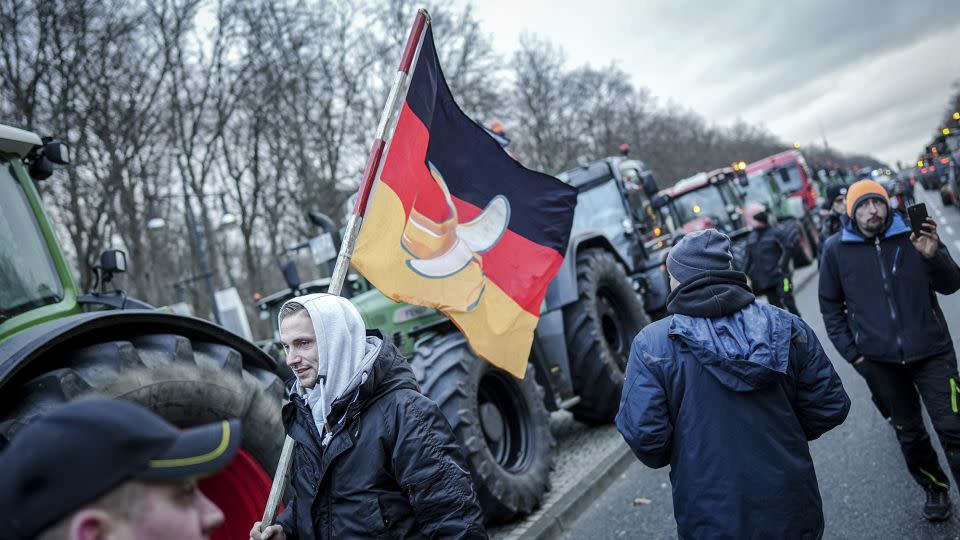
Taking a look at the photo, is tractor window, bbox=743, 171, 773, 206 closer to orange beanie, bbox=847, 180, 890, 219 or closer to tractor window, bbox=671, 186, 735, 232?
tractor window, bbox=671, 186, 735, 232

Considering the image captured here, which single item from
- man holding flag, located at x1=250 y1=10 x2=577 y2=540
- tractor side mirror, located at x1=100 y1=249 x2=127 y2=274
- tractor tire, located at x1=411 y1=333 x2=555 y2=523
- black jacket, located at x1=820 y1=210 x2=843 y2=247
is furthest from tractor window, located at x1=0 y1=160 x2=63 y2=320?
black jacket, located at x1=820 y1=210 x2=843 y2=247

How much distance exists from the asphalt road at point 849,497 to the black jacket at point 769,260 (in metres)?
3.66

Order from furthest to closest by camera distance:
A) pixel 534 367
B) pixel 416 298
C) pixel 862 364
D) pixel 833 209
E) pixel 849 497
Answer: pixel 833 209 → pixel 534 367 → pixel 849 497 → pixel 862 364 → pixel 416 298

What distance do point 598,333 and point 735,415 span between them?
4489 millimetres

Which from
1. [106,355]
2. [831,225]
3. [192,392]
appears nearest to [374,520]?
[192,392]

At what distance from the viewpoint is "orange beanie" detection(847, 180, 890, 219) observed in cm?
431

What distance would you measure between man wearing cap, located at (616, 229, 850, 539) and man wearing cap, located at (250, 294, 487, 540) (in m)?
0.73

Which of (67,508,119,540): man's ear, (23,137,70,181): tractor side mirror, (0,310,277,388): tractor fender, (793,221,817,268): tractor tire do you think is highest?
(23,137,70,181): tractor side mirror

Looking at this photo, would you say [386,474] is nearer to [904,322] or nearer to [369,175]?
[369,175]

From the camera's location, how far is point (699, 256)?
2820 millimetres

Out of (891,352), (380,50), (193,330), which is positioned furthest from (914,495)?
(380,50)

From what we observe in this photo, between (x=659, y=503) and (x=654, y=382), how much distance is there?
3.27 m

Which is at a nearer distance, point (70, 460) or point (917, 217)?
point (70, 460)

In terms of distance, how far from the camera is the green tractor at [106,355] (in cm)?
290
